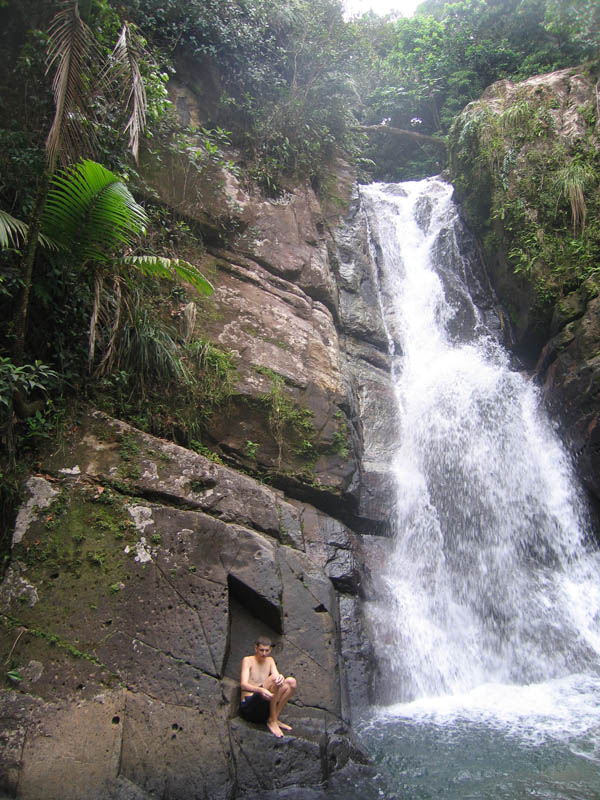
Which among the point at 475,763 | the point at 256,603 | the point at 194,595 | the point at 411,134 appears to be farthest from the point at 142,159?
the point at 411,134

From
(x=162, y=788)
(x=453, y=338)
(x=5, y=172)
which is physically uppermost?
(x=453, y=338)

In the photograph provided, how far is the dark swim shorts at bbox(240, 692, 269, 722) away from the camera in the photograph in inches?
173

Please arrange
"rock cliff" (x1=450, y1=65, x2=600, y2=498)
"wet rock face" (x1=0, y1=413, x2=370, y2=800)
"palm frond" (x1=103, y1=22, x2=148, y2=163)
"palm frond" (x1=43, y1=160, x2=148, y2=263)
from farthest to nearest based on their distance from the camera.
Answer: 1. "rock cliff" (x1=450, y1=65, x2=600, y2=498)
2. "palm frond" (x1=103, y1=22, x2=148, y2=163)
3. "palm frond" (x1=43, y1=160, x2=148, y2=263)
4. "wet rock face" (x1=0, y1=413, x2=370, y2=800)

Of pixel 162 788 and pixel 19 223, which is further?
pixel 19 223

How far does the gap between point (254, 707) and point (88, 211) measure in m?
4.70

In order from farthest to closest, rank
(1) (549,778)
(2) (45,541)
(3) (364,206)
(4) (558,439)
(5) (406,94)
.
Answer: (5) (406,94) → (3) (364,206) → (4) (558,439) → (2) (45,541) → (1) (549,778)

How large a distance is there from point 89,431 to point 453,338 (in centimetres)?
821

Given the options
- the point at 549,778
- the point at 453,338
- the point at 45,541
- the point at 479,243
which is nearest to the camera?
the point at 549,778

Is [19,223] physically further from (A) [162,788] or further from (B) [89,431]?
(A) [162,788]

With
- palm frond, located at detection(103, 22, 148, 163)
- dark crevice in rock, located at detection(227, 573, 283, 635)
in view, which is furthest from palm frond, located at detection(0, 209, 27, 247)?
dark crevice in rock, located at detection(227, 573, 283, 635)

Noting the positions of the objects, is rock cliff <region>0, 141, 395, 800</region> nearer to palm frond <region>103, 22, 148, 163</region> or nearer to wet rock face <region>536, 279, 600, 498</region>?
palm frond <region>103, 22, 148, 163</region>

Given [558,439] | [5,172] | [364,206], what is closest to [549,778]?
[558,439]

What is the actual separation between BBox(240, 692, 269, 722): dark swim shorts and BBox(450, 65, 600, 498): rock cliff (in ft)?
21.1

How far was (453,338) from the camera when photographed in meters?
11.3
